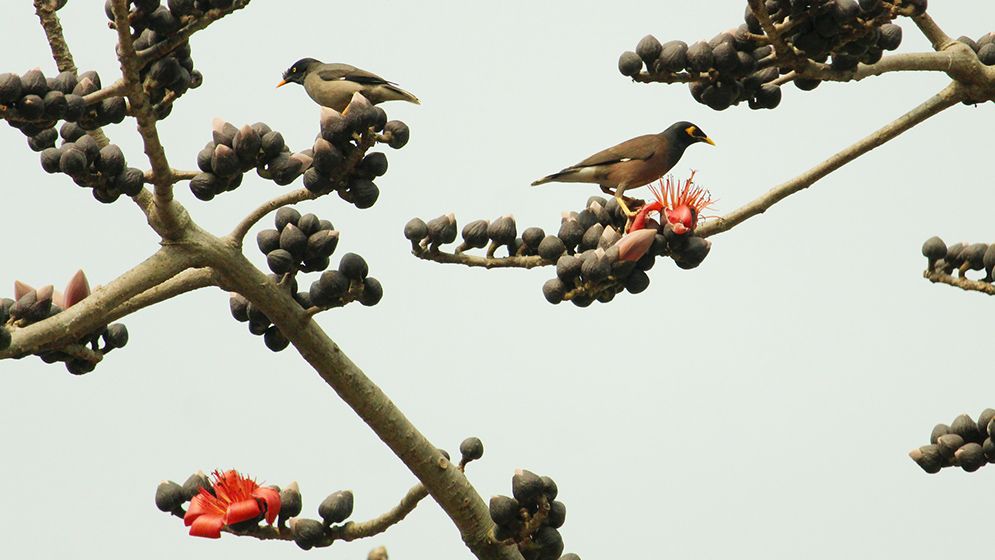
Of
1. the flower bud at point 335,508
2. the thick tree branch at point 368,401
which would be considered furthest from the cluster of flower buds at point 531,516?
the flower bud at point 335,508

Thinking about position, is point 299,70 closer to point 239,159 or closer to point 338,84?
point 338,84

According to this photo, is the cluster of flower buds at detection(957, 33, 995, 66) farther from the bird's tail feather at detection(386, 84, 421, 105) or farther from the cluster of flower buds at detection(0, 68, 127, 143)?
the cluster of flower buds at detection(0, 68, 127, 143)

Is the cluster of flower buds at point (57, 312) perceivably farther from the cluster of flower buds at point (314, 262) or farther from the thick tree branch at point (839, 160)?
the thick tree branch at point (839, 160)

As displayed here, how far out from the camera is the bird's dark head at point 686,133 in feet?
24.4

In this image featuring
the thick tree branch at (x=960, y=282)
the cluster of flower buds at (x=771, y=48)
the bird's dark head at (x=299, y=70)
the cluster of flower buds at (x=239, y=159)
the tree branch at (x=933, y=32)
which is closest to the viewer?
the cluster of flower buds at (x=239, y=159)

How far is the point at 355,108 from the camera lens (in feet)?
13.0

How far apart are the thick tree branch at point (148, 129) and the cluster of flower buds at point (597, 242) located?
1059 millimetres

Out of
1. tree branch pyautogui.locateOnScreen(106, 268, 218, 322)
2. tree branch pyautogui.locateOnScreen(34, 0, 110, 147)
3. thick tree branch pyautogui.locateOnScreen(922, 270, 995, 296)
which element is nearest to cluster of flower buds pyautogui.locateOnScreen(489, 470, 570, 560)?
tree branch pyautogui.locateOnScreen(106, 268, 218, 322)

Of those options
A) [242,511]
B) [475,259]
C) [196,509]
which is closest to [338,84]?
[475,259]

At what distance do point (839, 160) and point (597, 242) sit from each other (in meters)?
1.12

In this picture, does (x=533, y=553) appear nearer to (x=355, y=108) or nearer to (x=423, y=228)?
(x=423, y=228)

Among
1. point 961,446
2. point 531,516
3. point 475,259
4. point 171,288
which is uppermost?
point 475,259

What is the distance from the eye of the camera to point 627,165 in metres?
6.76

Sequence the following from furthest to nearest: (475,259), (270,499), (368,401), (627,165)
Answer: (627,165) < (475,259) < (270,499) < (368,401)
